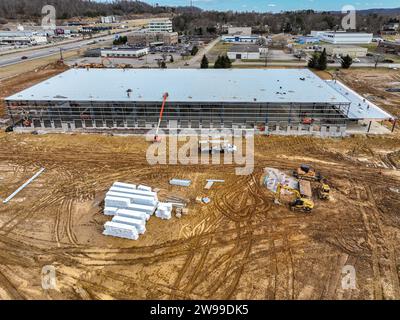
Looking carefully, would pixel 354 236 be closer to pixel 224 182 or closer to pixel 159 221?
pixel 224 182

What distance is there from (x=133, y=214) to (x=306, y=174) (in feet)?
43.5

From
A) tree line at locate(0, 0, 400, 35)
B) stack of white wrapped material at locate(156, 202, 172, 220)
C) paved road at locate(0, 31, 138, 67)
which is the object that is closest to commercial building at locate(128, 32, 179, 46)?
paved road at locate(0, 31, 138, 67)

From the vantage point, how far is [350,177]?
2325 cm

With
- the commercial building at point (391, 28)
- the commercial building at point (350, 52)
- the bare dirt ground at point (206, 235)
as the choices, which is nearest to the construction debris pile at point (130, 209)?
the bare dirt ground at point (206, 235)

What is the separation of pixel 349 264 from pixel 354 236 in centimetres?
246

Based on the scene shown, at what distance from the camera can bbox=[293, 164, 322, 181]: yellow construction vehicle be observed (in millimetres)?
22750

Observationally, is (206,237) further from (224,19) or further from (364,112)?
(224,19)

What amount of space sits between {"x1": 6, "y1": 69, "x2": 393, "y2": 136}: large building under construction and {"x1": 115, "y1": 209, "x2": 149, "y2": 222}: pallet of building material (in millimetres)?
14613

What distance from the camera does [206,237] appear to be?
17438mm

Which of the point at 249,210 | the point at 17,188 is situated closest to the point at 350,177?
the point at 249,210

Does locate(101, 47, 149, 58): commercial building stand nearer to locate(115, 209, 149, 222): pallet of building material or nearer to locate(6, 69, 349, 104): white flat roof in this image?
locate(6, 69, 349, 104): white flat roof

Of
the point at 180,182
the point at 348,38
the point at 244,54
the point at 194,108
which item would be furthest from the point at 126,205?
the point at 348,38
